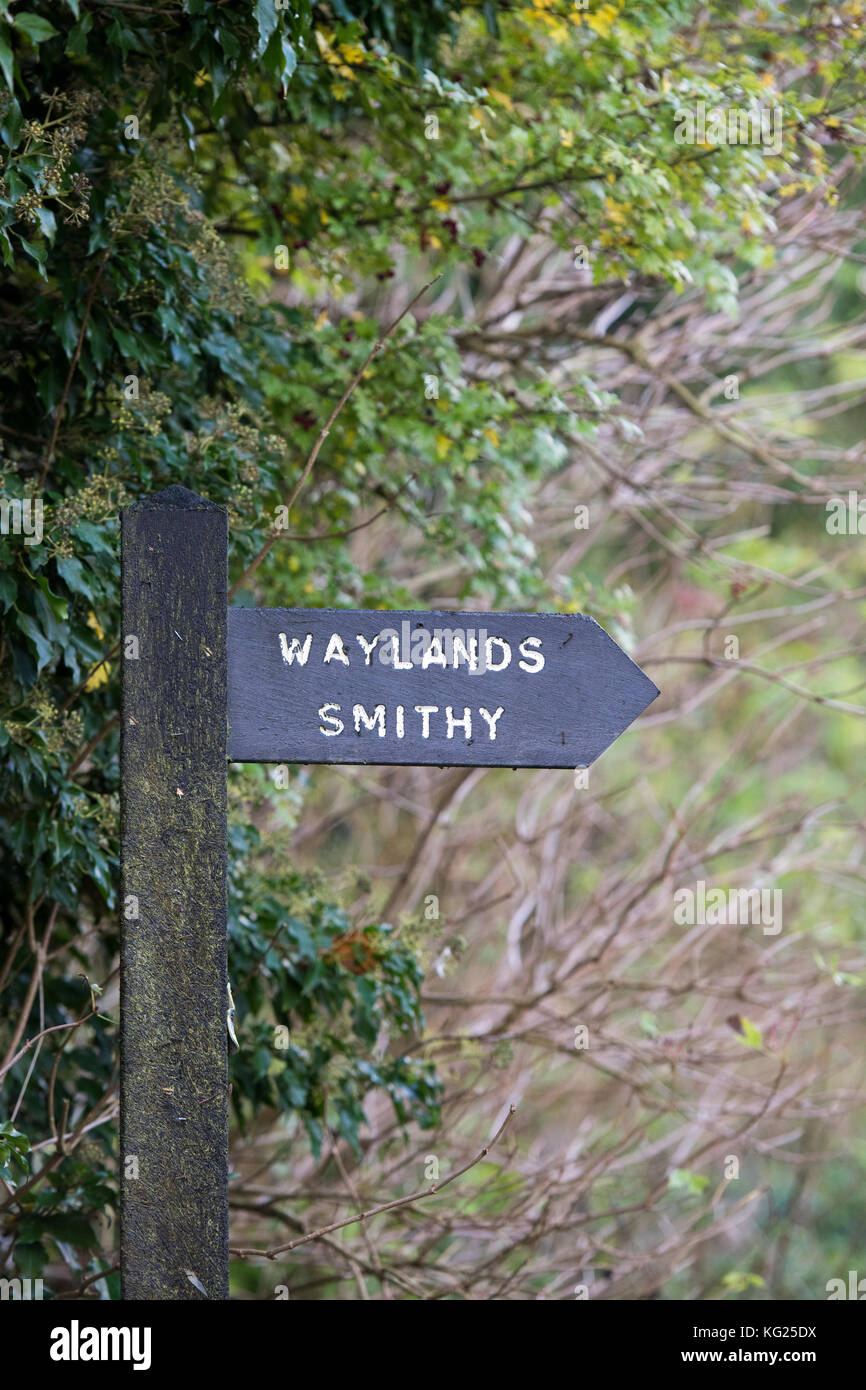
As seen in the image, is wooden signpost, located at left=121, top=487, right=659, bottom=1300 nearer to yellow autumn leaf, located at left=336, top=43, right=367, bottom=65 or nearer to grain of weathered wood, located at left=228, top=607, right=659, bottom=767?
grain of weathered wood, located at left=228, top=607, right=659, bottom=767

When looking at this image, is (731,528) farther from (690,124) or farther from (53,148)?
(53,148)

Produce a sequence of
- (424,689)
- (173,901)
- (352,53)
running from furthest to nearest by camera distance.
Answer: (352,53), (424,689), (173,901)

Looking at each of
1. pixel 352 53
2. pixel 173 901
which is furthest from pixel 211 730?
pixel 352 53

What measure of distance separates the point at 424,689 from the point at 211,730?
311mm

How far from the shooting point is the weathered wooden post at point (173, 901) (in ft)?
5.65

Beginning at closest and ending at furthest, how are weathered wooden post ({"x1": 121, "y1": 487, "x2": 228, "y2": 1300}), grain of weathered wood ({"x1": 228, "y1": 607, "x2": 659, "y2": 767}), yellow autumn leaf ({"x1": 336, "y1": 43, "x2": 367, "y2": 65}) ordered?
weathered wooden post ({"x1": 121, "y1": 487, "x2": 228, "y2": 1300}), grain of weathered wood ({"x1": 228, "y1": 607, "x2": 659, "y2": 767}), yellow autumn leaf ({"x1": 336, "y1": 43, "x2": 367, "y2": 65})

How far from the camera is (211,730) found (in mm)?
1773

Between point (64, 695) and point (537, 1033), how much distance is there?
6.54ft

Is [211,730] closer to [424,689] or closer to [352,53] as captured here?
A: [424,689]

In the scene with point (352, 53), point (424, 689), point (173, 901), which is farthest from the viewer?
point (352, 53)

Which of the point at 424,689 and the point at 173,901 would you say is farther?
the point at 424,689

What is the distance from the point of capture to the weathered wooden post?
1.72 metres

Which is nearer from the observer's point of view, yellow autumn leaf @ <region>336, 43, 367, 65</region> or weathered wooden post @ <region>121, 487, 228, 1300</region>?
weathered wooden post @ <region>121, 487, 228, 1300</region>

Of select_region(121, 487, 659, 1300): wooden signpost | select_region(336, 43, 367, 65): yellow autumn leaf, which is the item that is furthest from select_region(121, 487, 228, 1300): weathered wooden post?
select_region(336, 43, 367, 65): yellow autumn leaf
